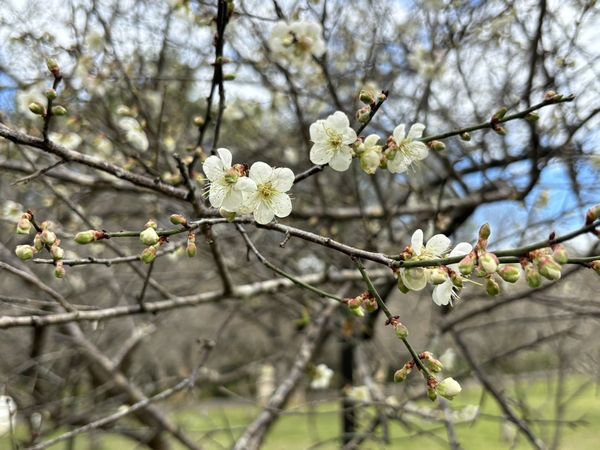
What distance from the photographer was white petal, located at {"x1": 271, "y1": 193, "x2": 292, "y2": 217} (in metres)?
1.40

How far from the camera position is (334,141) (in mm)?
1432

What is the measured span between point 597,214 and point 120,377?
3.75 m

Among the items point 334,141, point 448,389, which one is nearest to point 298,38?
point 334,141

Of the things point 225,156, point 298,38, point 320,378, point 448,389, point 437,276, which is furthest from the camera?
point 320,378

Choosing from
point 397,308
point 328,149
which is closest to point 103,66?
point 328,149

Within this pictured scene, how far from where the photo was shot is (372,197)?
19.3ft

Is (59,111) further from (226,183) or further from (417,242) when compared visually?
(417,242)

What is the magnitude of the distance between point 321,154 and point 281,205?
6.9 inches

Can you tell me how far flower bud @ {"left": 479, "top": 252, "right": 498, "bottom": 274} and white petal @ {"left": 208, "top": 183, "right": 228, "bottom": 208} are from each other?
628 mm

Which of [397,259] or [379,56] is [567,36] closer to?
[379,56]

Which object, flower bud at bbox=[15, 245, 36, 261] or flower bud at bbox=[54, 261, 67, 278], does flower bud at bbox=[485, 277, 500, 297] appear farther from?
flower bud at bbox=[15, 245, 36, 261]

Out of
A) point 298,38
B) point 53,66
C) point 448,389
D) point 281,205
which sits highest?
point 298,38

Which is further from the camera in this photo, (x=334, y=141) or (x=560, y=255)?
(x=334, y=141)

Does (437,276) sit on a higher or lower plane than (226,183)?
lower
